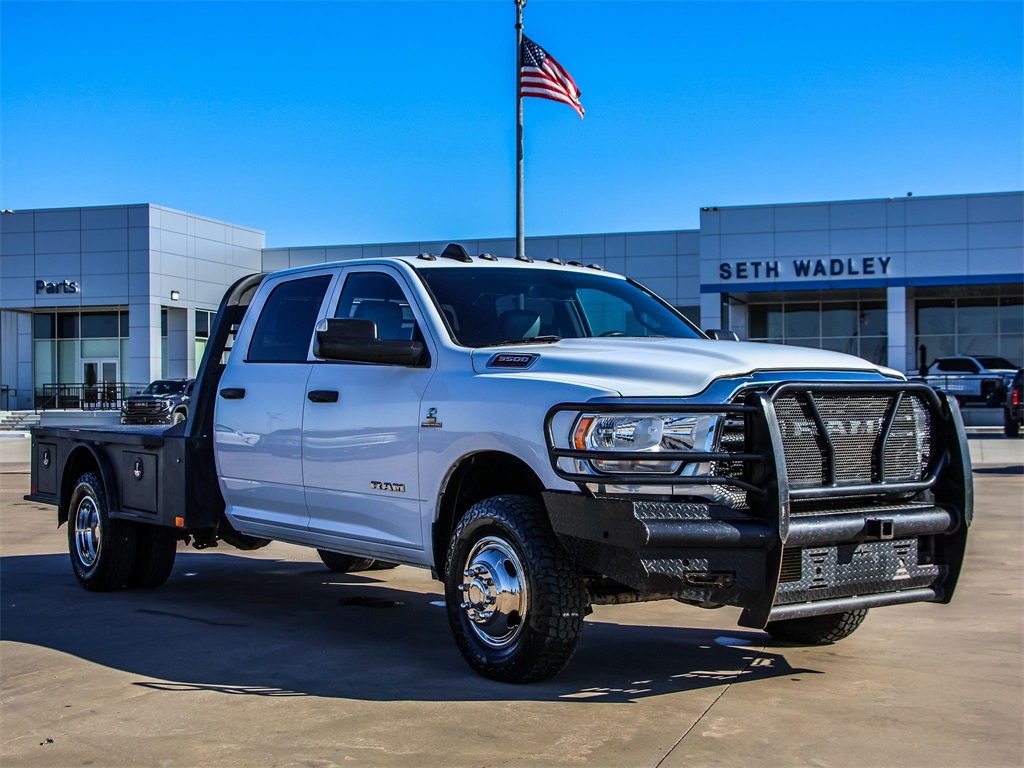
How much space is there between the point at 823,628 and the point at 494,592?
6.63 ft

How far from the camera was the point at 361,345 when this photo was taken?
5.64 m

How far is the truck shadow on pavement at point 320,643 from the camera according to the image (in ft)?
17.4

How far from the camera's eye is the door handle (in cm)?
625

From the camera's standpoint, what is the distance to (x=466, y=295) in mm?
6164

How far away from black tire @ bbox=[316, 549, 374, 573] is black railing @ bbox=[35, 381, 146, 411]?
4414 centimetres

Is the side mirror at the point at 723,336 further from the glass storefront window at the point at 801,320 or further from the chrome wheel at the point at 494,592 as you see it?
the glass storefront window at the point at 801,320

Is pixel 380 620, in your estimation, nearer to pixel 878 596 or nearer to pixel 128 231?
pixel 878 596

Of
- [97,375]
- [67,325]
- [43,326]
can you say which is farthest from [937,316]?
[43,326]

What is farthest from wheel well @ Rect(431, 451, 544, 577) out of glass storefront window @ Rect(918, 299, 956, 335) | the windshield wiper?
glass storefront window @ Rect(918, 299, 956, 335)

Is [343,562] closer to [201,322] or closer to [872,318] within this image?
[872,318]

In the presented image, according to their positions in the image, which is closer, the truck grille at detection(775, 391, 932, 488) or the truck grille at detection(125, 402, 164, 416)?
the truck grille at detection(775, 391, 932, 488)

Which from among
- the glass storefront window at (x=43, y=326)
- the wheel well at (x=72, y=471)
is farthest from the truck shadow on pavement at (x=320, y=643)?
the glass storefront window at (x=43, y=326)

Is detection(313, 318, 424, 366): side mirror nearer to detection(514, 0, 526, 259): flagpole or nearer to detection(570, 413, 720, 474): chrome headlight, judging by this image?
detection(570, 413, 720, 474): chrome headlight

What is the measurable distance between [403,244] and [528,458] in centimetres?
4764
